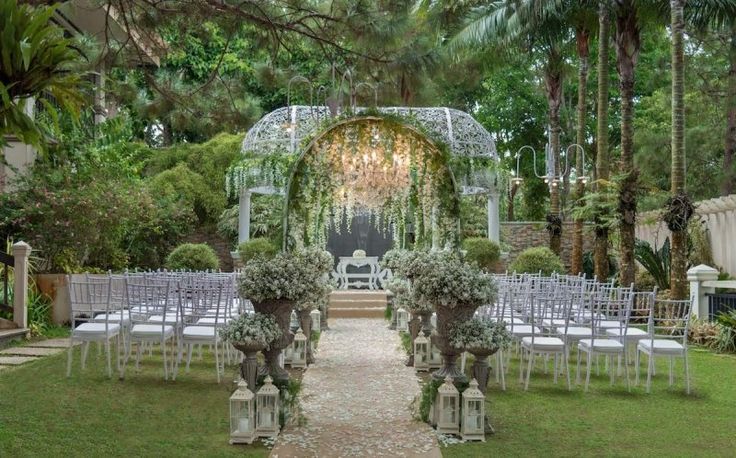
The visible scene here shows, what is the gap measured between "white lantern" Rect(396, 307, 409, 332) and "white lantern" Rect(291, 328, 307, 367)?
162 inches

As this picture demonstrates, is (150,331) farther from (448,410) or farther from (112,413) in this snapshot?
(448,410)

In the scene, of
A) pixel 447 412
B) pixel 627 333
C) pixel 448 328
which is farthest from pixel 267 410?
pixel 627 333

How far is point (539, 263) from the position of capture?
675 inches

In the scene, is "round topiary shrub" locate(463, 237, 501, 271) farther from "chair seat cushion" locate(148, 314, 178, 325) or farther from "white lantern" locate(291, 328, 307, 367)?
"chair seat cushion" locate(148, 314, 178, 325)

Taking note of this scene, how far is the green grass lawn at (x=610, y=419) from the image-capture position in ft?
19.2

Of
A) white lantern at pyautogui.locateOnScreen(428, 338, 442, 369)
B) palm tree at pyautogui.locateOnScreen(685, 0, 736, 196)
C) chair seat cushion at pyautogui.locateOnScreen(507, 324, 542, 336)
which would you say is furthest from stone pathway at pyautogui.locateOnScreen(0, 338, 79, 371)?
palm tree at pyautogui.locateOnScreen(685, 0, 736, 196)

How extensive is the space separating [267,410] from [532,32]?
13.4 m

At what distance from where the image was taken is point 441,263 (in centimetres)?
722

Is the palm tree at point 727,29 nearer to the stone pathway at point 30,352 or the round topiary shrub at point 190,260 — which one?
the round topiary shrub at point 190,260

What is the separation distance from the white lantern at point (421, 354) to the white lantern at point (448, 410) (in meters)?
3.08

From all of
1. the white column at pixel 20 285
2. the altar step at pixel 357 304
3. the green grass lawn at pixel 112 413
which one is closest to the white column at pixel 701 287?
the altar step at pixel 357 304

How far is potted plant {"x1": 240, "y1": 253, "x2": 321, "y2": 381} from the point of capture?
700 cm

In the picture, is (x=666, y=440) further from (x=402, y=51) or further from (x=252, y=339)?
(x=402, y=51)

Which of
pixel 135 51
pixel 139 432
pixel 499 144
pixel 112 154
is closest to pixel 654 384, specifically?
pixel 139 432
